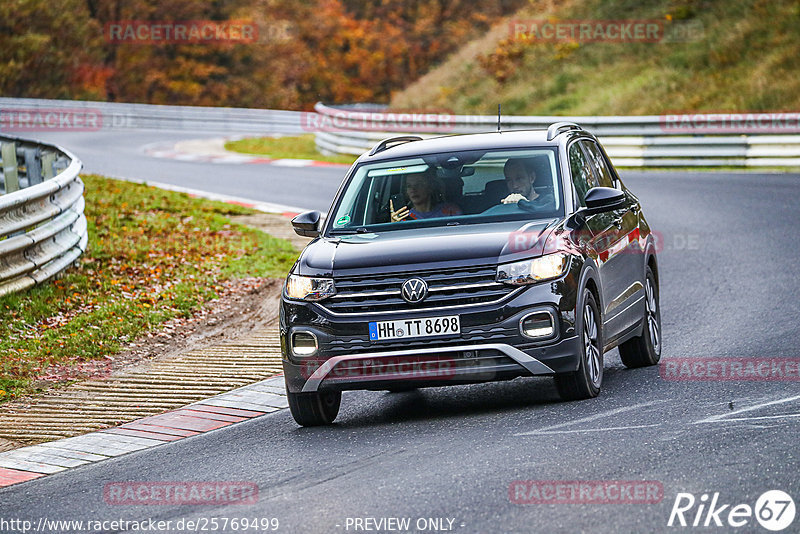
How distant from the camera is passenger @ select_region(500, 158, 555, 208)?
8.89m

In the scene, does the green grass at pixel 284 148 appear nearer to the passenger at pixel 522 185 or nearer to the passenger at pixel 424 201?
the passenger at pixel 424 201

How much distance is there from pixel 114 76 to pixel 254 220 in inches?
2072

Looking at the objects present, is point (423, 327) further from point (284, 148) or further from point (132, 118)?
point (132, 118)

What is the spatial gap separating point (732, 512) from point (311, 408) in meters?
3.54

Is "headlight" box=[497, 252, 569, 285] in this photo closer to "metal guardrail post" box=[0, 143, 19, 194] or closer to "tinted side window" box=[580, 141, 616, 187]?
"tinted side window" box=[580, 141, 616, 187]

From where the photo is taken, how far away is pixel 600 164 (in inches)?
405

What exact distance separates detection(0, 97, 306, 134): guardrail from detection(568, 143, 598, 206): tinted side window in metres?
37.8

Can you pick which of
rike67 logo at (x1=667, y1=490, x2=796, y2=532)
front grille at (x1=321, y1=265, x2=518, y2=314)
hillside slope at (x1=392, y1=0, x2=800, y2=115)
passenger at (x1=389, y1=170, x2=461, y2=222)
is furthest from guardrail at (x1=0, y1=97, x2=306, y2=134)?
rike67 logo at (x1=667, y1=490, x2=796, y2=532)

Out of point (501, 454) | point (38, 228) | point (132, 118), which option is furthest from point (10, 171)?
point (132, 118)

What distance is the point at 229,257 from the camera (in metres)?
16.0

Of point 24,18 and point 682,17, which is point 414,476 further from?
point 24,18

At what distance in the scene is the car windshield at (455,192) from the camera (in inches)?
349

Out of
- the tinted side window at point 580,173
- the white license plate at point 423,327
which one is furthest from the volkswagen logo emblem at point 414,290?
the tinted side window at point 580,173

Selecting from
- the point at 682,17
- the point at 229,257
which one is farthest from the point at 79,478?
the point at 682,17
